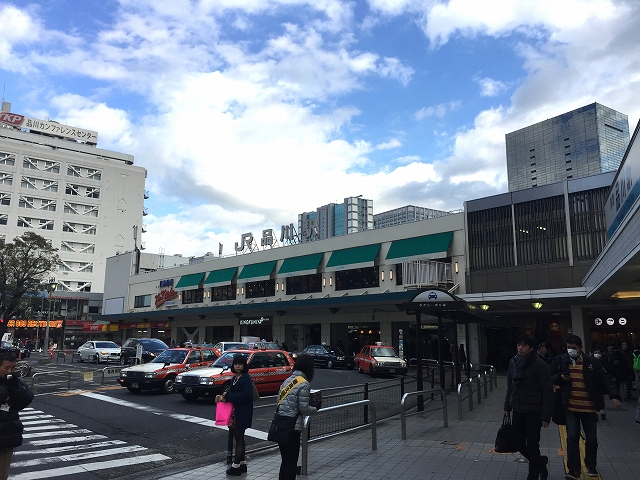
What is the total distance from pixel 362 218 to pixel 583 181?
371 feet

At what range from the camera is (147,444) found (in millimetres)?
10734

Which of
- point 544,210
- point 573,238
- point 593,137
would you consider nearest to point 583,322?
point 573,238

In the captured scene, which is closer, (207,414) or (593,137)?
(207,414)

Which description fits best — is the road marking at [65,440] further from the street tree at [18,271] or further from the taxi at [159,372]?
the street tree at [18,271]

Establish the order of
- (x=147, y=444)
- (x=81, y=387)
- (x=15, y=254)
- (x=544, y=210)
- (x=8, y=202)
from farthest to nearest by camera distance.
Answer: (x=8, y=202), (x=15, y=254), (x=544, y=210), (x=81, y=387), (x=147, y=444)

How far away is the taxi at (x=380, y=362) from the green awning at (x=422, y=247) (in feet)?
26.0

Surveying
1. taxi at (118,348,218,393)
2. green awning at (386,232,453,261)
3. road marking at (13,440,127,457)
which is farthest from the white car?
road marking at (13,440,127,457)

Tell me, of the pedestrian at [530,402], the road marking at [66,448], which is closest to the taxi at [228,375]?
the road marking at [66,448]

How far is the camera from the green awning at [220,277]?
49244 mm

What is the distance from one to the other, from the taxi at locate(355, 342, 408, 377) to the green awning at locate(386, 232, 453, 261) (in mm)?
7912

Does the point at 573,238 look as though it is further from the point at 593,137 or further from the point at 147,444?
the point at 593,137

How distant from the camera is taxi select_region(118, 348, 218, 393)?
60.2 ft

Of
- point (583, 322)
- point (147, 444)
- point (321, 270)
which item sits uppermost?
point (321, 270)

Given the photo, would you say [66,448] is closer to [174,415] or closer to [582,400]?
[174,415]
